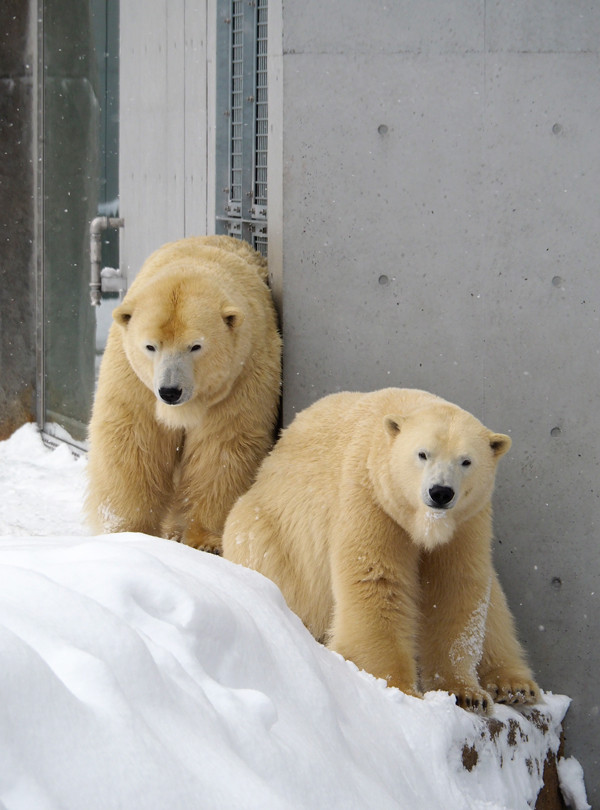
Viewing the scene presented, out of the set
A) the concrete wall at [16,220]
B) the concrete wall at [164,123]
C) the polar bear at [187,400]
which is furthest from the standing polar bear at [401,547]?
the concrete wall at [16,220]

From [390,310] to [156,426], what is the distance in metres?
1.09

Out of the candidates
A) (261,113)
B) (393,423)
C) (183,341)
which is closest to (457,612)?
(393,423)

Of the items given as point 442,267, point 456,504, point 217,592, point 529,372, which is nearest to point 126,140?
point 442,267

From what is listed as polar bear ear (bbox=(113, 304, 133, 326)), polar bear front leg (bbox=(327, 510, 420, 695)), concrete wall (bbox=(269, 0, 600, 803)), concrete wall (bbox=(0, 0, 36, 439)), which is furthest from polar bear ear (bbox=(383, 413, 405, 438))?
concrete wall (bbox=(0, 0, 36, 439))

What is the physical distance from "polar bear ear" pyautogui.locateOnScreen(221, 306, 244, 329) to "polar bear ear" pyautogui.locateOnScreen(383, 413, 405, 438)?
961mm

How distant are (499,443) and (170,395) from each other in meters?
1.27

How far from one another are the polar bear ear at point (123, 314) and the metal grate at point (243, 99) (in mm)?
1042

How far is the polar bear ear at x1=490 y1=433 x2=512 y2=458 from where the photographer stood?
337 cm

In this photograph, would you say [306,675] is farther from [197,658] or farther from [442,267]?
[442,267]

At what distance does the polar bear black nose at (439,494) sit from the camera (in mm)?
3156

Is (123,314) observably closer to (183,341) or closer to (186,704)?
(183,341)

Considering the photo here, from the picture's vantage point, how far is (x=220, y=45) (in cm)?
479

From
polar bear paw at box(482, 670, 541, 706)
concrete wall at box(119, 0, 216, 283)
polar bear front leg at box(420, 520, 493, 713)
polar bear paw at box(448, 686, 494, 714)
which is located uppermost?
concrete wall at box(119, 0, 216, 283)

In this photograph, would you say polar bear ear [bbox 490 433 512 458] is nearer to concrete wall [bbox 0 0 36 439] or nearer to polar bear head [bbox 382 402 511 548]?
polar bear head [bbox 382 402 511 548]
